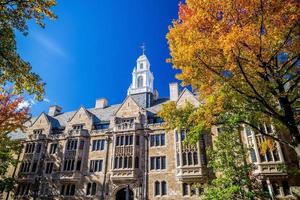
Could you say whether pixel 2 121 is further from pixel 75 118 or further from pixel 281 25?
pixel 281 25

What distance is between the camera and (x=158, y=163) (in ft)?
87.7

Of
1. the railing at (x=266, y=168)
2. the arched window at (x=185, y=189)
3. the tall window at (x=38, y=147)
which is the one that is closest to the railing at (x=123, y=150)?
the arched window at (x=185, y=189)

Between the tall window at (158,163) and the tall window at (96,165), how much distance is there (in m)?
7.37

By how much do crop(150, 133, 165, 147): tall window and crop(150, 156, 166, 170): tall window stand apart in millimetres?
1823

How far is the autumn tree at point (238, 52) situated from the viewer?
357 inches

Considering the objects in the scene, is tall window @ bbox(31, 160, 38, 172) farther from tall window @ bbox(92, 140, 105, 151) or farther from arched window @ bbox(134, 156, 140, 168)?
arched window @ bbox(134, 156, 140, 168)

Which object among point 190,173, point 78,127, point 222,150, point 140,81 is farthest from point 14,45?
point 140,81

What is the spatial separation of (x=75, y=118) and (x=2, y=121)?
12.3 m

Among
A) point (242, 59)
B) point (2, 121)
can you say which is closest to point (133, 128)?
point (2, 121)

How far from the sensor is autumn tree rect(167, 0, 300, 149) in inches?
357

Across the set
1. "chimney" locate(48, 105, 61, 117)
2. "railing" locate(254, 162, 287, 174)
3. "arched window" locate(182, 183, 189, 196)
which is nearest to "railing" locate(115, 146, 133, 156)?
"arched window" locate(182, 183, 189, 196)

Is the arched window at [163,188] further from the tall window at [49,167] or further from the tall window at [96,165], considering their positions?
the tall window at [49,167]

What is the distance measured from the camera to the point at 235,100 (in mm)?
11352

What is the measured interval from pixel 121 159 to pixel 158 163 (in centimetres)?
493
